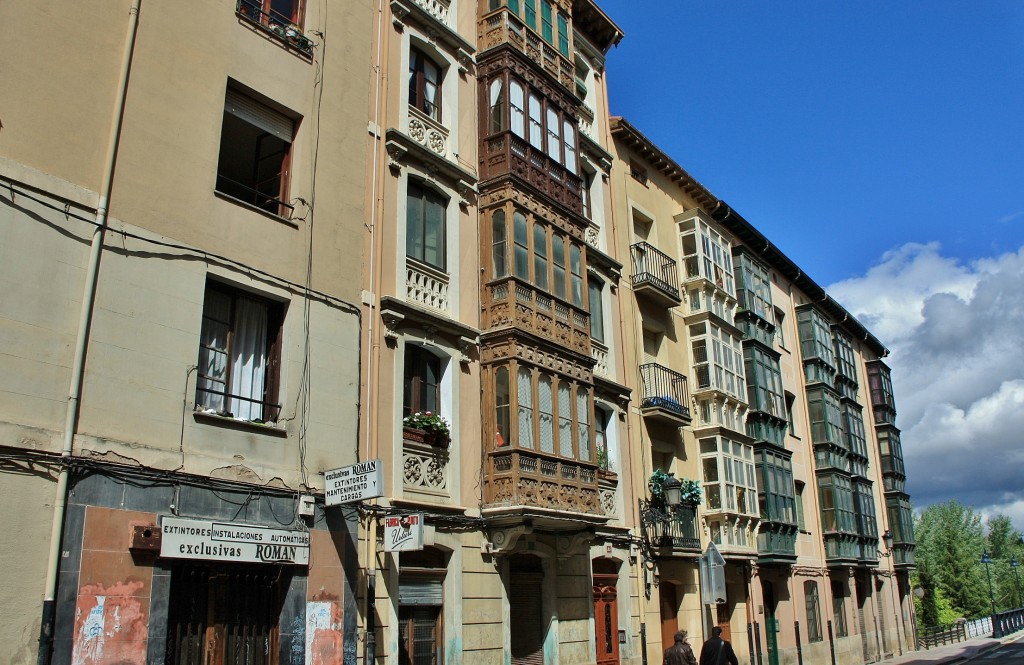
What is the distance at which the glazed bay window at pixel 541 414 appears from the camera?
17031 mm

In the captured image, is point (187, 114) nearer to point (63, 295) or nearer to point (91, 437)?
point (63, 295)

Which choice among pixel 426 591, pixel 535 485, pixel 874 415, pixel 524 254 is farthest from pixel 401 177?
pixel 874 415

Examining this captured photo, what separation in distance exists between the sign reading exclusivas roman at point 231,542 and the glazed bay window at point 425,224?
6.35 m

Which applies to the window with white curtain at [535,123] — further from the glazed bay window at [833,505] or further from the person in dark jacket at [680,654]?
the glazed bay window at [833,505]

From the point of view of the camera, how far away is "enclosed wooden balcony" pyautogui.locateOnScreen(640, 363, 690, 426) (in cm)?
2367

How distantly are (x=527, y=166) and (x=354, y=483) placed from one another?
924cm

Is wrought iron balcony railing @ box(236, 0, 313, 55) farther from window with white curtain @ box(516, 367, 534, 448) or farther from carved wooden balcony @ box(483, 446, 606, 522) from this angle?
carved wooden balcony @ box(483, 446, 606, 522)

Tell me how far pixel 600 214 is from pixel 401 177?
8738mm

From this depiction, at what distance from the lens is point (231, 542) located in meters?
11.9

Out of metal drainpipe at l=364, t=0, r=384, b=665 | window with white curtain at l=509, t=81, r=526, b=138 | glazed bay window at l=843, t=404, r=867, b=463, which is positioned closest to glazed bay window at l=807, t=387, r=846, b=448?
glazed bay window at l=843, t=404, r=867, b=463

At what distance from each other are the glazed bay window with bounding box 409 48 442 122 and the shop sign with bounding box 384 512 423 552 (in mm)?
8634

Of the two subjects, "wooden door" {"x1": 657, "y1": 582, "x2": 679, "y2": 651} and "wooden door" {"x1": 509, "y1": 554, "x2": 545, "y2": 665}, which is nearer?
"wooden door" {"x1": 509, "y1": 554, "x2": 545, "y2": 665}

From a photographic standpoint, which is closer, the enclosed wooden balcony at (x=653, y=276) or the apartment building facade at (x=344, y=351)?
the apartment building facade at (x=344, y=351)

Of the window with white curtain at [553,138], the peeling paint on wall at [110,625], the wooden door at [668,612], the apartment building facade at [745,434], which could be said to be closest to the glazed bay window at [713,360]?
the apartment building facade at [745,434]
